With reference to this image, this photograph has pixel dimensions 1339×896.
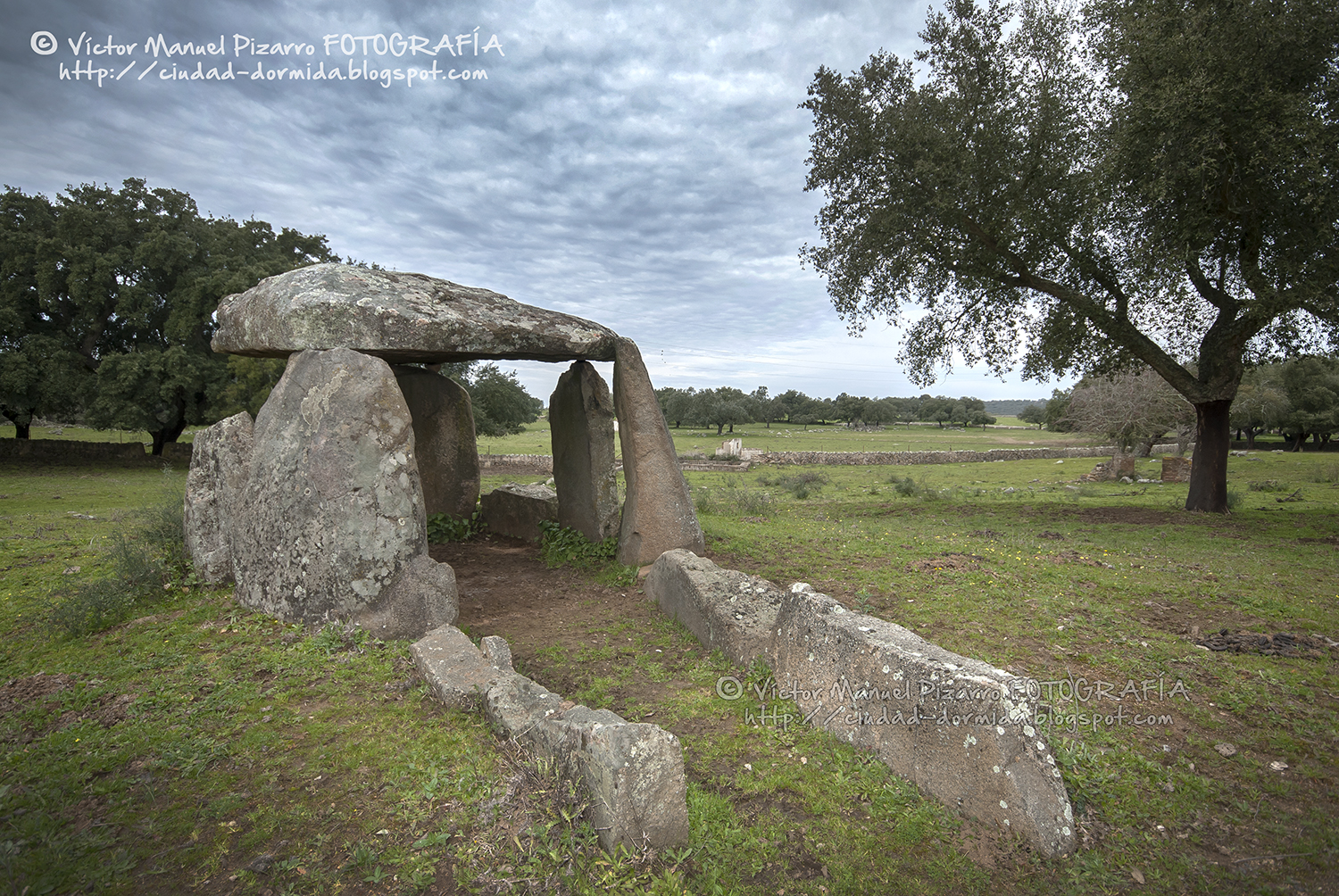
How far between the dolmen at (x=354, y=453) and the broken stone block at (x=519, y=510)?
2.62 metres

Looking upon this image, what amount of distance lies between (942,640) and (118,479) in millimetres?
25386

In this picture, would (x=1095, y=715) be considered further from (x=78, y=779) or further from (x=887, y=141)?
(x=887, y=141)

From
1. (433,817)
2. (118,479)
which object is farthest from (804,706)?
(118,479)

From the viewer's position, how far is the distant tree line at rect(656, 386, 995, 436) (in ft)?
229

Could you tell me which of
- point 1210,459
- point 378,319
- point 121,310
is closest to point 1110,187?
point 1210,459

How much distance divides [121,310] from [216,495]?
22201 millimetres

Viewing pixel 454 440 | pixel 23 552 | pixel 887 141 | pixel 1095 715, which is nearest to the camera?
pixel 1095 715

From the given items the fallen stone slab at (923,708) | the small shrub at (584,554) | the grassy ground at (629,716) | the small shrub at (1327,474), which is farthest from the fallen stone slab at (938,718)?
the small shrub at (1327,474)

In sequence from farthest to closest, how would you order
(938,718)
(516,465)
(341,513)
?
(516,465)
(341,513)
(938,718)

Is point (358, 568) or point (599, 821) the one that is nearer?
point (599, 821)

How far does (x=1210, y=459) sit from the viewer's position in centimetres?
1422

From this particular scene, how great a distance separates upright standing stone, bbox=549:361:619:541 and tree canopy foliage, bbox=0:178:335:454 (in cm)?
1683

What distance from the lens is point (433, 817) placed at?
379cm

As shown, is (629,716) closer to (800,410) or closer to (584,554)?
(584,554)
